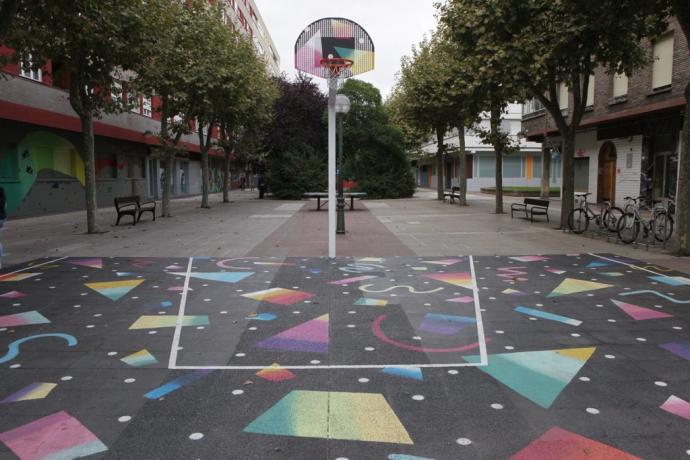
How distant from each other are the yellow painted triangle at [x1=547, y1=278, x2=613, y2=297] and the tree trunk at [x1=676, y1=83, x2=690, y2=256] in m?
3.76

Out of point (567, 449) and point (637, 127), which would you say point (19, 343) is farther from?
point (637, 127)

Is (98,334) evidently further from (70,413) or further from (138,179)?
(138,179)

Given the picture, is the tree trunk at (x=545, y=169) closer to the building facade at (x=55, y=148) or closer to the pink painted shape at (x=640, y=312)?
the building facade at (x=55, y=148)

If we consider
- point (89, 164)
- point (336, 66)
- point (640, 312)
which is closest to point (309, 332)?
point (640, 312)

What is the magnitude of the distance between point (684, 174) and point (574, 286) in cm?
484

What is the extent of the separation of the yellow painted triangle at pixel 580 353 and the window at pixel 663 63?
752 inches

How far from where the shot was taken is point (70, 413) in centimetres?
383

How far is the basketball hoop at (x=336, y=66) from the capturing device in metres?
10.5

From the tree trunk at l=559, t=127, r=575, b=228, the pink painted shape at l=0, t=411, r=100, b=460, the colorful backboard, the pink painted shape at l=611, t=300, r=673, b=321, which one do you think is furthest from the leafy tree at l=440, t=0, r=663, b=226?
the pink painted shape at l=0, t=411, r=100, b=460

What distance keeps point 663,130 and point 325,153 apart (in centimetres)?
2242

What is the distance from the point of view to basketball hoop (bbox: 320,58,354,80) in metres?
10.5

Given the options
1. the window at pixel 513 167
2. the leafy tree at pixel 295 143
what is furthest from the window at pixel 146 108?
the window at pixel 513 167

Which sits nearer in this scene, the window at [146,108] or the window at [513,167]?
the window at [146,108]

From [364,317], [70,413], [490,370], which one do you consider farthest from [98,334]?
[490,370]
